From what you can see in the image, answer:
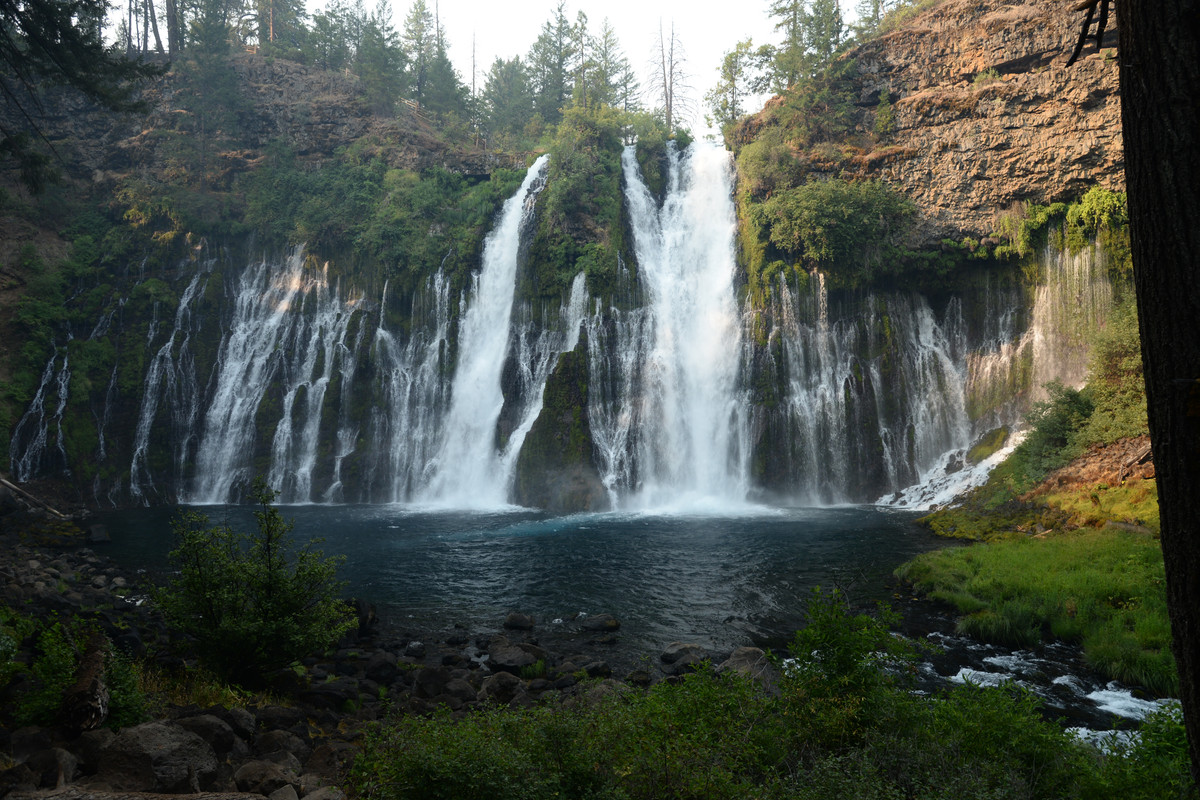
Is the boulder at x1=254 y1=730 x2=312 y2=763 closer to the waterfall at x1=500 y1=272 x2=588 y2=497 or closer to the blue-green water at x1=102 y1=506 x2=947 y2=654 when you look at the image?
the blue-green water at x1=102 y1=506 x2=947 y2=654

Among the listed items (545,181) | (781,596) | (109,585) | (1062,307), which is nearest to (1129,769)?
(781,596)

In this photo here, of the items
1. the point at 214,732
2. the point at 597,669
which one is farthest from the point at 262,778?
the point at 597,669

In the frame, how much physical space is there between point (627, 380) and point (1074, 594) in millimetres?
21278

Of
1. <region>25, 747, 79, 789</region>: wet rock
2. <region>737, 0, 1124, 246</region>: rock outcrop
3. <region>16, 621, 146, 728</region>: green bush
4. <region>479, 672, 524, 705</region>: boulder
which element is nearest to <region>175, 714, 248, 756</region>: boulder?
<region>16, 621, 146, 728</region>: green bush

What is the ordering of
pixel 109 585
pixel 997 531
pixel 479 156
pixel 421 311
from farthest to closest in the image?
pixel 479 156, pixel 421 311, pixel 997 531, pixel 109 585

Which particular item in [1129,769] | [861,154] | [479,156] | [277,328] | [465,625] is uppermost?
[479,156]

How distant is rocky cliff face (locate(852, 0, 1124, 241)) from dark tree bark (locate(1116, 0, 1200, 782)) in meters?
31.8

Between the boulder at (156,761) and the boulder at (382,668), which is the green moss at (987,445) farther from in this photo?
the boulder at (156,761)

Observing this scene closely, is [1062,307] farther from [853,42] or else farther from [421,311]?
[421,311]

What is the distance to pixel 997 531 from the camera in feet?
60.3

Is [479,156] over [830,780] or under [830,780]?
over

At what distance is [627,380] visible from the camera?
31297 mm

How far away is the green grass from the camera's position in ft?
32.0

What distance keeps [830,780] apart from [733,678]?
211 centimetres
